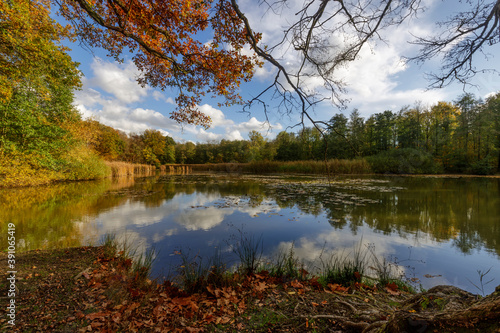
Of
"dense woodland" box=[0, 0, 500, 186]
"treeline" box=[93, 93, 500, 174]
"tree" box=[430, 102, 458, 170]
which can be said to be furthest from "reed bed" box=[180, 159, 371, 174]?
"tree" box=[430, 102, 458, 170]

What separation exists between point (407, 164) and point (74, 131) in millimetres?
36860

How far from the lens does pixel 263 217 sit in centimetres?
700

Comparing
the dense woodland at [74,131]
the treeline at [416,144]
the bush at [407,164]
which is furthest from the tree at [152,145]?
the bush at [407,164]

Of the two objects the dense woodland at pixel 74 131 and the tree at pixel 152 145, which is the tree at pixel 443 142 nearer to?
the dense woodland at pixel 74 131

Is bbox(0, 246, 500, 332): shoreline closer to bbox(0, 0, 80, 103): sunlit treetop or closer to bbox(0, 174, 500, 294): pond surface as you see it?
bbox(0, 174, 500, 294): pond surface

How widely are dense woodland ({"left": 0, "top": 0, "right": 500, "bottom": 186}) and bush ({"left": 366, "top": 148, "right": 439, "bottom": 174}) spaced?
0.37 feet

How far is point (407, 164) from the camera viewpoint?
27328 millimetres

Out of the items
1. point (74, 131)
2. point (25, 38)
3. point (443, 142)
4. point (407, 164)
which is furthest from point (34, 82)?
point (443, 142)

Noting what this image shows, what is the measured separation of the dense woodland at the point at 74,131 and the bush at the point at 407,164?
111mm

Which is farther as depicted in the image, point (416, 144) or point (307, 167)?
point (416, 144)

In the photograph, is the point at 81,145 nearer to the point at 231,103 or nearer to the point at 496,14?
the point at 231,103

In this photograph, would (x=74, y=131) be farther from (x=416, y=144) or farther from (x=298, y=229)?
(x=416, y=144)

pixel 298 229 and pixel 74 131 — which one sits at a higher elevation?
pixel 74 131

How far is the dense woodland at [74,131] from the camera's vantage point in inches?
206
